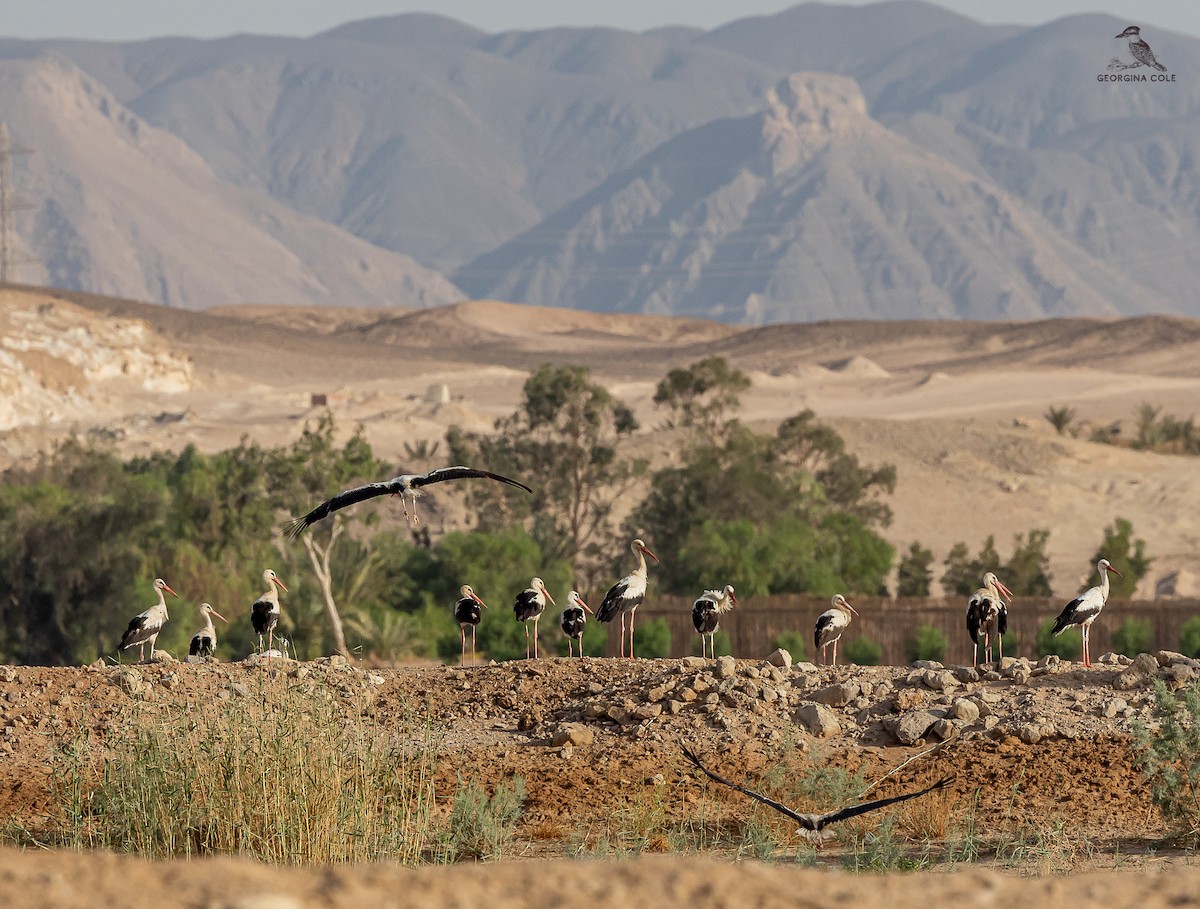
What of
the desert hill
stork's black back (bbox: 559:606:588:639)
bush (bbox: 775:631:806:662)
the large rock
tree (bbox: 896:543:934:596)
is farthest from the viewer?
the desert hill

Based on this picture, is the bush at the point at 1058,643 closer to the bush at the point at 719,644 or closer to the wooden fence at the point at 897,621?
the wooden fence at the point at 897,621

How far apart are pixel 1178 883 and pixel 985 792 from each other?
710 cm

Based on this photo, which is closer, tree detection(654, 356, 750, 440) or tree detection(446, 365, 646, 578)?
tree detection(446, 365, 646, 578)

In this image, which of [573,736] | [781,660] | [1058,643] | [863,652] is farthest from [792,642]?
[573,736]

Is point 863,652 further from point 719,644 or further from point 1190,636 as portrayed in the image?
point 1190,636

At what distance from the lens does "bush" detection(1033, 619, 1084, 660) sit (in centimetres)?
3057

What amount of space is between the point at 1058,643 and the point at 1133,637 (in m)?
1.17

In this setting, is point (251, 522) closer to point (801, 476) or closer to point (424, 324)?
point (801, 476)

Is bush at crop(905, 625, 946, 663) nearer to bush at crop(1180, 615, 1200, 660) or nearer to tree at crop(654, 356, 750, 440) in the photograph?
bush at crop(1180, 615, 1200, 660)

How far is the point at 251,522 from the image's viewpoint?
4209 cm

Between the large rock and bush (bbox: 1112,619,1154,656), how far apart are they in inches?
640

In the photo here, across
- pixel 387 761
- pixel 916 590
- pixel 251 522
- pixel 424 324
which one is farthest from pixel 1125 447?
pixel 424 324

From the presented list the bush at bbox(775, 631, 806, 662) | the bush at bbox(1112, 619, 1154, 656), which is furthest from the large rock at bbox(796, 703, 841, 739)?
A: the bush at bbox(1112, 619, 1154, 656)

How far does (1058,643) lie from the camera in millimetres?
31016
